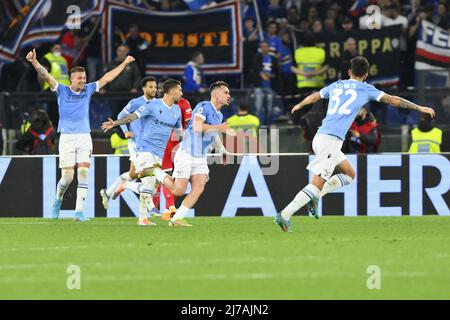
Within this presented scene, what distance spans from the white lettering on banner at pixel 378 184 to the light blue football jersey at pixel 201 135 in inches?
156

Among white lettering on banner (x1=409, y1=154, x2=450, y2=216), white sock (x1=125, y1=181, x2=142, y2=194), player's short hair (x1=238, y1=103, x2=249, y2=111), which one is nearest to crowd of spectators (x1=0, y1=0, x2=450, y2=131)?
player's short hair (x1=238, y1=103, x2=249, y2=111)

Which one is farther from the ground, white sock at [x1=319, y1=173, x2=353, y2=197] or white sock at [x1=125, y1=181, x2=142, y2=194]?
white sock at [x1=319, y1=173, x2=353, y2=197]

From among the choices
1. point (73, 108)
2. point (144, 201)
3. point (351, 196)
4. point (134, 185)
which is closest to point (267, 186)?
point (351, 196)

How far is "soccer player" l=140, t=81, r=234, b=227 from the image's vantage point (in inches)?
666

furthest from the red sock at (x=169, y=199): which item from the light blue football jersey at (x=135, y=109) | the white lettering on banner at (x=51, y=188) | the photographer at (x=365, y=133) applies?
the photographer at (x=365, y=133)

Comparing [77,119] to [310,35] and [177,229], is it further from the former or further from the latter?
[310,35]

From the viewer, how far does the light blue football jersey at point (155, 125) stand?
57.3ft

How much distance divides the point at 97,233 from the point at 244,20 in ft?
32.0

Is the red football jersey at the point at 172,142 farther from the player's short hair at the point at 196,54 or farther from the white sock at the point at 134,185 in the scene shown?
the player's short hair at the point at 196,54

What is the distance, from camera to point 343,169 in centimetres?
1680

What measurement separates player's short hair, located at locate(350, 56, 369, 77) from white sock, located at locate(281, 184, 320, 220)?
1.49 metres

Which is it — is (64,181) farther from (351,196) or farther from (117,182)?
(351,196)

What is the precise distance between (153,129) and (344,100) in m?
2.64

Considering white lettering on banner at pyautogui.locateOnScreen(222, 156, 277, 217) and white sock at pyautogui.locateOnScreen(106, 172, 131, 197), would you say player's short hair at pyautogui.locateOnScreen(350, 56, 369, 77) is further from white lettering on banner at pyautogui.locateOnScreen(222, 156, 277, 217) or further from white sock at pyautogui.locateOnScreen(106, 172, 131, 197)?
white lettering on banner at pyautogui.locateOnScreen(222, 156, 277, 217)
